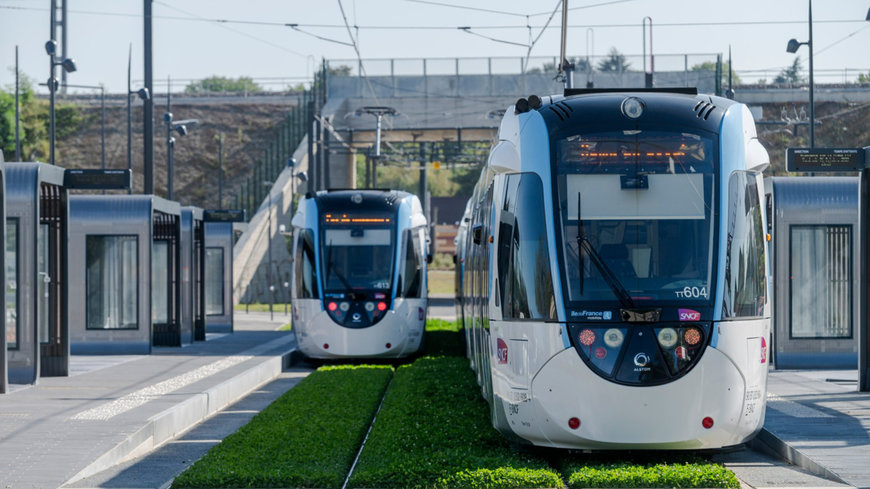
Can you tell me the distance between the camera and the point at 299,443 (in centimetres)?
1285

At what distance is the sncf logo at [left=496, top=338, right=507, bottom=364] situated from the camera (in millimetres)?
11476

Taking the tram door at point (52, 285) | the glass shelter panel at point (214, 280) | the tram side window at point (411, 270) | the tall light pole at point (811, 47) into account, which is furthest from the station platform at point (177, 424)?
the glass shelter panel at point (214, 280)

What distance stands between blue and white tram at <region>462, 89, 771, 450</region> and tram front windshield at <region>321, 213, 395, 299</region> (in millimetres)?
12628

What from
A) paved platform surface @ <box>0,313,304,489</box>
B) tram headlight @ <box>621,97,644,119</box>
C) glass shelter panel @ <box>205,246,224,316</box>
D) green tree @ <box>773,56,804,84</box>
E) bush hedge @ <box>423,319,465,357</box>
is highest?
green tree @ <box>773,56,804,84</box>

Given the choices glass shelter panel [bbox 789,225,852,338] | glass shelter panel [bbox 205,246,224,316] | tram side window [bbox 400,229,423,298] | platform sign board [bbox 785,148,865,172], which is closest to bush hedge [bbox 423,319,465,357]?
tram side window [bbox 400,229,423,298]

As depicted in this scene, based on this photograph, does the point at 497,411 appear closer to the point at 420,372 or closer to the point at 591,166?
the point at 591,166

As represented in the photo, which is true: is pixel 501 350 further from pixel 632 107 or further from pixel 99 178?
Result: pixel 99 178

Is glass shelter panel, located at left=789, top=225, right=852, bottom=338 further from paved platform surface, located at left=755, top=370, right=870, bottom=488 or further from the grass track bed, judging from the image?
the grass track bed

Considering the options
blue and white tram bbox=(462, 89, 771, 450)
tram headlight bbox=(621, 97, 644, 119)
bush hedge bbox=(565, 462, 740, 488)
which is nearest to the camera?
bush hedge bbox=(565, 462, 740, 488)

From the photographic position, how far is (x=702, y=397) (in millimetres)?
10672

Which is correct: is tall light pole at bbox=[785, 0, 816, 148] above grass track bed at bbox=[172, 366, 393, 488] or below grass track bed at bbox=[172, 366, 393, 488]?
above

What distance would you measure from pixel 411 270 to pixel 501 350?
13.2 m

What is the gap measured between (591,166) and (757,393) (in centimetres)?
238

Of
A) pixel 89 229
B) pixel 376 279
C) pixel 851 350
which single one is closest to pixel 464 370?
pixel 376 279
